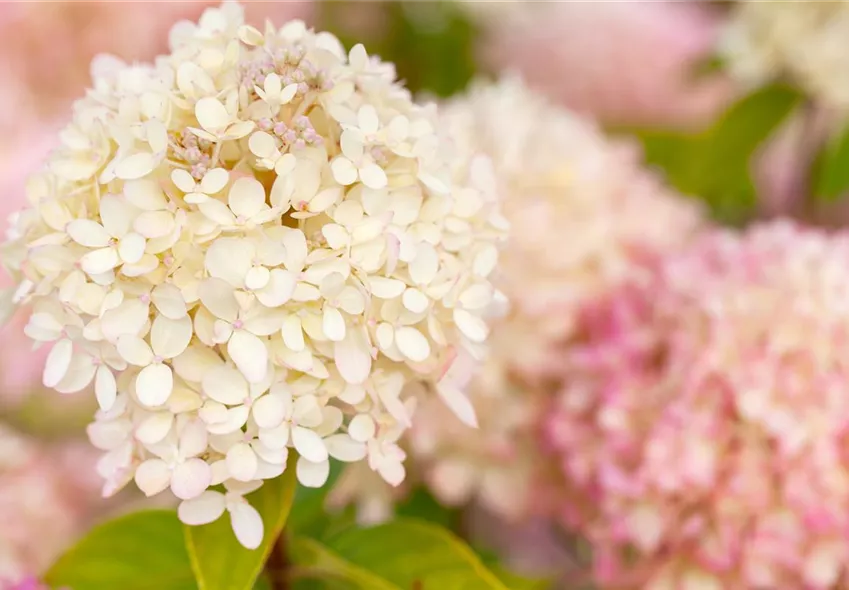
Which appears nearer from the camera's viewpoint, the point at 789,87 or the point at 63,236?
the point at 63,236

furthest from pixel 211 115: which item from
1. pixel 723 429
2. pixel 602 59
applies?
pixel 602 59

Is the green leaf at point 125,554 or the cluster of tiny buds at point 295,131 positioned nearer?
the cluster of tiny buds at point 295,131

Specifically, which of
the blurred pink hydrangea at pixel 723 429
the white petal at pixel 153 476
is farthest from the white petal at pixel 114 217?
the blurred pink hydrangea at pixel 723 429

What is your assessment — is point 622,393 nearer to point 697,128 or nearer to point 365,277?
point 365,277

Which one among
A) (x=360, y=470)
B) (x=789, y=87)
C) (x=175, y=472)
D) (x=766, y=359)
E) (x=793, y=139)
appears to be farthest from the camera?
(x=793, y=139)

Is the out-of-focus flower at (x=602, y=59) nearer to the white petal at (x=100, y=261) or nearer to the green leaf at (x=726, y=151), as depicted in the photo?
the green leaf at (x=726, y=151)

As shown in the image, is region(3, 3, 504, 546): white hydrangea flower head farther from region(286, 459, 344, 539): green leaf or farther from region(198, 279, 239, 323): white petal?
region(286, 459, 344, 539): green leaf

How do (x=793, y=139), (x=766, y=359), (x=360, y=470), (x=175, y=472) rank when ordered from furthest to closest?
(x=793, y=139)
(x=360, y=470)
(x=766, y=359)
(x=175, y=472)

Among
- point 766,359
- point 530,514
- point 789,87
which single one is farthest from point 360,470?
point 789,87
